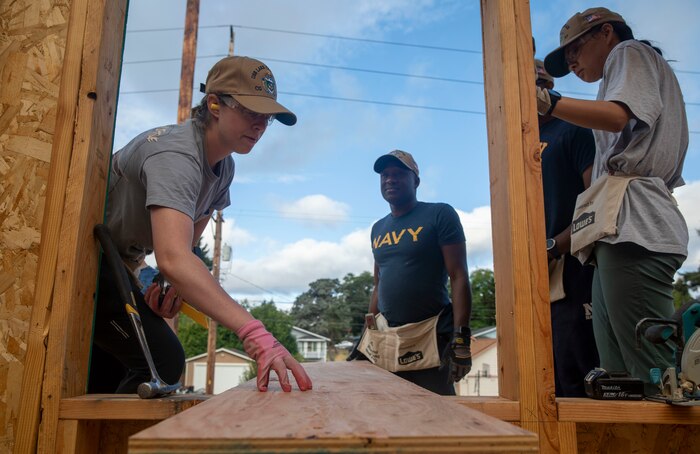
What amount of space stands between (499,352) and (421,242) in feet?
6.23

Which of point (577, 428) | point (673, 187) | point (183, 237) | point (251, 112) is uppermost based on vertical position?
point (251, 112)

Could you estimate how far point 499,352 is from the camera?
1828 mm

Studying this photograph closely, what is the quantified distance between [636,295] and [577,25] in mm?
1239

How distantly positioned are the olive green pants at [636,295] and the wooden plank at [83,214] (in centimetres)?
179

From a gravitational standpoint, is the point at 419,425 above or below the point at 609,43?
below

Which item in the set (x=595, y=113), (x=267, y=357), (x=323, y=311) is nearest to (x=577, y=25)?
(x=595, y=113)

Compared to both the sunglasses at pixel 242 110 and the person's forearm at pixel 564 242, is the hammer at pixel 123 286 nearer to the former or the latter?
the sunglasses at pixel 242 110

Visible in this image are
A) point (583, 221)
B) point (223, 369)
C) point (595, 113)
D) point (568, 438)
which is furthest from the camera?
point (223, 369)

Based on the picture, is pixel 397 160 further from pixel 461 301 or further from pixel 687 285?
pixel 687 285

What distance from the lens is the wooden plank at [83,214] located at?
5.41ft

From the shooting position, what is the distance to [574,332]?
2.51 meters

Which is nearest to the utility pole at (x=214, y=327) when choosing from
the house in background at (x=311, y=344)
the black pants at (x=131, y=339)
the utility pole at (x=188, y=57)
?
the utility pole at (x=188, y=57)

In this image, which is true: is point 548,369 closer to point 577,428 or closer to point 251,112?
point 577,428

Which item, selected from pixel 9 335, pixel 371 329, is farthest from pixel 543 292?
pixel 371 329
